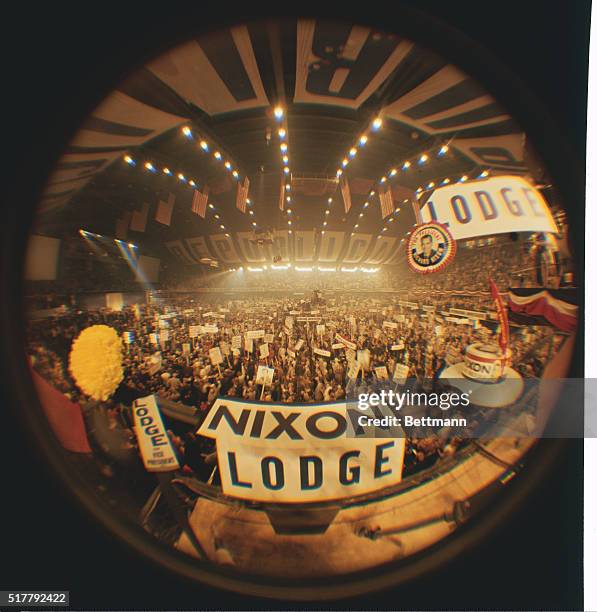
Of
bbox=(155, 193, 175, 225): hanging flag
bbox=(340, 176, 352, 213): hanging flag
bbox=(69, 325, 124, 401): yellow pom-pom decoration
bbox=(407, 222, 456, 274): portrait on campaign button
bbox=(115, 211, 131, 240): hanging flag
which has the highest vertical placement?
bbox=(340, 176, 352, 213): hanging flag

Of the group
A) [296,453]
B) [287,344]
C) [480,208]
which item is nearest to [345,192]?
[480,208]

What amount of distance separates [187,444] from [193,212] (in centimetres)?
82

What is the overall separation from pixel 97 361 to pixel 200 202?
2.15ft

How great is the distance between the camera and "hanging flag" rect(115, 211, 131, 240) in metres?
0.71

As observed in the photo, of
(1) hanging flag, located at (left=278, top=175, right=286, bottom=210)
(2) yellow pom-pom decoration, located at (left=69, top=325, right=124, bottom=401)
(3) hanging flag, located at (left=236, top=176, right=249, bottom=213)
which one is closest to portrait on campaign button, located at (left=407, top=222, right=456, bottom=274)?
(1) hanging flag, located at (left=278, top=175, right=286, bottom=210)

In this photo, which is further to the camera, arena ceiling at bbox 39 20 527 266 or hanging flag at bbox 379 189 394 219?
hanging flag at bbox 379 189 394 219

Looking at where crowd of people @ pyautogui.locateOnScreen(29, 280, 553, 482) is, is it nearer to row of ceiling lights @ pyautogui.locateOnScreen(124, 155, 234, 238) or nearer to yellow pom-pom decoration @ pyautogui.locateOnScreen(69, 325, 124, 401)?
yellow pom-pom decoration @ pyautogui.locateOnScreen(69, 325, 124, 401)

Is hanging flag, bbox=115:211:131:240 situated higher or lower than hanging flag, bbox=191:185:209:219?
lower

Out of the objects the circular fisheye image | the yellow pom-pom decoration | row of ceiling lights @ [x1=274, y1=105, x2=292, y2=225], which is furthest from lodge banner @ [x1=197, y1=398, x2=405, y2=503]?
row of ceiling lights @ [x1=274, y1=105, x2=292, y2=225]

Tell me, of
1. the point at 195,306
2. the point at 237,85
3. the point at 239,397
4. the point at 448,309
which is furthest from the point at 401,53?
the point at 239,397

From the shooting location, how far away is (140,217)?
71cm

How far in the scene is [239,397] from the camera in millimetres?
748

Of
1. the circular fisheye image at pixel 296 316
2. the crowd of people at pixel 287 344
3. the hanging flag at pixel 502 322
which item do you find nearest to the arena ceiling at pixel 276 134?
the circular fisheye image at pixel 296 316

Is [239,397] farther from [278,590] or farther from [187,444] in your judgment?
[278,590]
